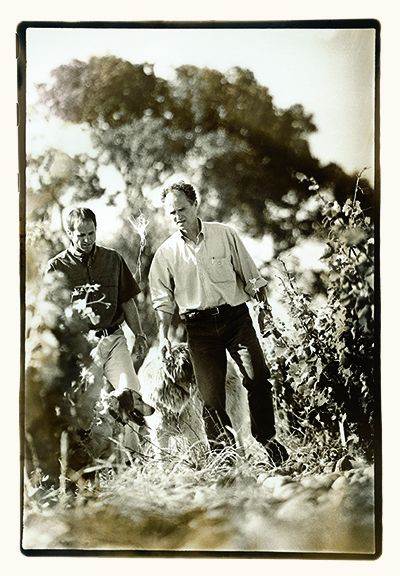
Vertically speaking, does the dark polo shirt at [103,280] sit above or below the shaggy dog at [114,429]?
above

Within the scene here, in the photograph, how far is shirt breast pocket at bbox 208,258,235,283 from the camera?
1.93m

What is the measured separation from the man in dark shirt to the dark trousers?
265 millimetres

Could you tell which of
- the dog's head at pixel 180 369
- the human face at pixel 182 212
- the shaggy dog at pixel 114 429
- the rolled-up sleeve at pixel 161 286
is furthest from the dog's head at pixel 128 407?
the human face at pixel 182 212

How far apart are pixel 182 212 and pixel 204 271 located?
28 centimetres

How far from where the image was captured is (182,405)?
75.1 inches

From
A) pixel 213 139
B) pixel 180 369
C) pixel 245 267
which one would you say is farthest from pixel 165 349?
pixel 213 139

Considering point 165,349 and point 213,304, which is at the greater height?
point 213,304

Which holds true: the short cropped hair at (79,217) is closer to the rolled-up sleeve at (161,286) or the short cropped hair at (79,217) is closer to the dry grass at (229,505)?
the rolled-up sleeve at (161,286)

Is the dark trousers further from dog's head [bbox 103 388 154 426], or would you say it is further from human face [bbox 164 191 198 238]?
human face [bbox 164 191 198 238]

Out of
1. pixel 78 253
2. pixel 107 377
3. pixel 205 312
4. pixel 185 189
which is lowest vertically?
pixel 107 377

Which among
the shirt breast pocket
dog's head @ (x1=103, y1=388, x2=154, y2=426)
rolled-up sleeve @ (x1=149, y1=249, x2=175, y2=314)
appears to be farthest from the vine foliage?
dog's head @ (x1=103, y1=388, x2=154, y2=426)

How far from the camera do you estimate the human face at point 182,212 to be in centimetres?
194

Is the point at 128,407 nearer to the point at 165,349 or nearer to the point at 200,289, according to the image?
the point at 165,349

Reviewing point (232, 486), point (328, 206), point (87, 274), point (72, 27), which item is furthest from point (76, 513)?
point (72, 27)
